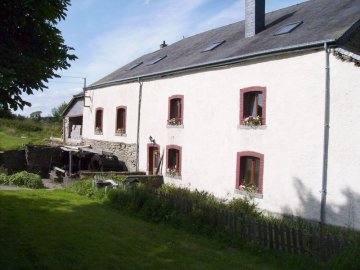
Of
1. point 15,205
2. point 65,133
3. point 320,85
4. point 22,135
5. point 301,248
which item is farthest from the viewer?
point 22,135

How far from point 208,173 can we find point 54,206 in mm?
5858

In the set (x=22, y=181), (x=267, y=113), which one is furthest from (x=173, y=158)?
(x=22, y=181)

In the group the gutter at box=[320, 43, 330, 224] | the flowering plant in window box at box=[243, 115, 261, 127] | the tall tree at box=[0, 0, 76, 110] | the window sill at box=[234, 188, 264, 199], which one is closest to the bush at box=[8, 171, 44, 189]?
the window sill at box=[234, 188, 264, 199]

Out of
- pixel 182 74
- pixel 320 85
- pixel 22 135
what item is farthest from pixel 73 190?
pixel 22 135

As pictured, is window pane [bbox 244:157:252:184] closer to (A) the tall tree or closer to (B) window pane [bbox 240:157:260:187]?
(B) window pane [bbox 240:157:260:187]

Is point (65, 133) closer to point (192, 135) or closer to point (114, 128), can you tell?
point (114, 128)

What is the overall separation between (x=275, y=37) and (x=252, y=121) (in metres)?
3.20

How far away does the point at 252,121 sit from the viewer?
13453 mm

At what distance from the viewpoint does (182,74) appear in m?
17.2

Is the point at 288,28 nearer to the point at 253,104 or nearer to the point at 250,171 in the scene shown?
the point at 253,104

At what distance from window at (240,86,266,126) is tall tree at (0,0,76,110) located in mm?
7279

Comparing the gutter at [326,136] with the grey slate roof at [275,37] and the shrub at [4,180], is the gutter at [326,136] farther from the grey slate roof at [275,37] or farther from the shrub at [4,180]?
the shrub at [4,180]

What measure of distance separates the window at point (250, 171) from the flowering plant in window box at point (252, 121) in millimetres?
982

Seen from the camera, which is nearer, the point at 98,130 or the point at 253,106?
the point at 253,106
